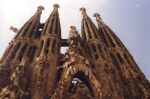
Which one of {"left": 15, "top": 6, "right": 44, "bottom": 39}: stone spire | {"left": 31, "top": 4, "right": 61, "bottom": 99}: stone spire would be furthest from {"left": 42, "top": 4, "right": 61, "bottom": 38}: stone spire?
{"left": 15, "top": 6, "right": 44, "bottom": 39}: stone spire

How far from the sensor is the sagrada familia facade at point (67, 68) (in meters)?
24.2

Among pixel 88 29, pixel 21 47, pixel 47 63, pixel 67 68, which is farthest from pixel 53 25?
pixel 67 68

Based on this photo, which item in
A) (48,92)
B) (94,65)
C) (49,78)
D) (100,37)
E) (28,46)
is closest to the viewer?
(48,92)

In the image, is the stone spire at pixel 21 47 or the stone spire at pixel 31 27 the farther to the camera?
the stone spire at pixel 31 27

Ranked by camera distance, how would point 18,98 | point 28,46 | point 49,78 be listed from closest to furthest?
point 18,98 < point 49,78 < point 28,46

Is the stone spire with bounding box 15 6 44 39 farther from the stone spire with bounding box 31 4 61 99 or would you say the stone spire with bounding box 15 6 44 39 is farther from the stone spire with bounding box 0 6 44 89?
the stone spire with bounding box 31 4 61 99

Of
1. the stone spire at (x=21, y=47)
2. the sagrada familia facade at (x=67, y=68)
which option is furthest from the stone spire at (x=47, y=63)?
the stone spire at (x=21, y=47)

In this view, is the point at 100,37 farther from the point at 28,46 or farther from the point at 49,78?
the point at 49,78

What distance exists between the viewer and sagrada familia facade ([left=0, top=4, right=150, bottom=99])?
2422 cm

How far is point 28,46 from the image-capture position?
104ft

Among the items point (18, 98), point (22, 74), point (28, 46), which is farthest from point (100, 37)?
point (18, 98)

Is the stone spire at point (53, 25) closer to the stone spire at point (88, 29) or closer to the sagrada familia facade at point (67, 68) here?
the sagrada familia facade at point (67, 68)

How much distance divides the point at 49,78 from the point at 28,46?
6.37 meters

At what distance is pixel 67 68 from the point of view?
26.3m
